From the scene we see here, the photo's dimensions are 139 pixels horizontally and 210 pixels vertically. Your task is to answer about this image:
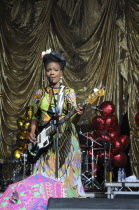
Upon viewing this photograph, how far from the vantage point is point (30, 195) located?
256 cm

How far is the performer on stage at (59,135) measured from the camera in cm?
392

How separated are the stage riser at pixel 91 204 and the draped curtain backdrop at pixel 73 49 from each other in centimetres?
776

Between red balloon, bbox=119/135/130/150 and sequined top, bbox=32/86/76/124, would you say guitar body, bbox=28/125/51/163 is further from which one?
red balloon, bbox=119/135/130/150

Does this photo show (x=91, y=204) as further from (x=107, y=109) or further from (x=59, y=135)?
(x=107, y=109)

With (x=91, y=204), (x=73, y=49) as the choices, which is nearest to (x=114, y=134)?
(x=73, y=49)

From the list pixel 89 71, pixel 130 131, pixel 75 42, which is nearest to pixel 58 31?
pixel 75 42

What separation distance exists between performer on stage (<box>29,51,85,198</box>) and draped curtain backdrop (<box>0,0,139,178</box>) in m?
5.78

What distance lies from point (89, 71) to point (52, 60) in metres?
6.39

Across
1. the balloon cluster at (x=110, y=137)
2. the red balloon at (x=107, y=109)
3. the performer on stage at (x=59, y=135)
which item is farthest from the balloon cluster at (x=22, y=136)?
the performer on stage at (x=59, y=135)

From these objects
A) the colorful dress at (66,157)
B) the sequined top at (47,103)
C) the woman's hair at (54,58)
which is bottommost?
the colorful dress at (66,157)

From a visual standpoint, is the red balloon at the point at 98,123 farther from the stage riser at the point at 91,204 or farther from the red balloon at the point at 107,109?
the stage riser at the point at 91,204

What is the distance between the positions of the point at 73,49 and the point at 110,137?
114 inches

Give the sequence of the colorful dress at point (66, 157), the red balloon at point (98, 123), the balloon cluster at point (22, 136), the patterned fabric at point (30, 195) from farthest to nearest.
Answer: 1. the balloon cluster at point (22, 136)
2. the red balloon at point (98, 123)
3. the colorful dress at point (66, 157)
4. the patterned fabric at point (30, 195)

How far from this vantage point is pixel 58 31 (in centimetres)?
1092
